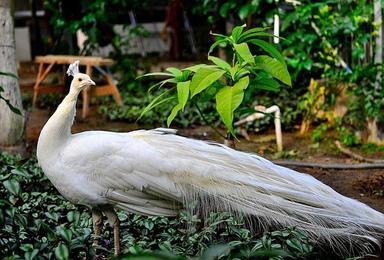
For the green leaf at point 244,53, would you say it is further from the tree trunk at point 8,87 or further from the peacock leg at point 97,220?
the tree trunk at point 8,87

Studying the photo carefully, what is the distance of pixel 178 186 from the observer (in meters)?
3.41

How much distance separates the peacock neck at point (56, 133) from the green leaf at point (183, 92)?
1.87ft

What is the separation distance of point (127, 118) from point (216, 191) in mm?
5178

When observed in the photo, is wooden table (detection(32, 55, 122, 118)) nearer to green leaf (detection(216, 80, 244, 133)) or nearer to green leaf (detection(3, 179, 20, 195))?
green leaf (detection(216, 80, 244, 133))

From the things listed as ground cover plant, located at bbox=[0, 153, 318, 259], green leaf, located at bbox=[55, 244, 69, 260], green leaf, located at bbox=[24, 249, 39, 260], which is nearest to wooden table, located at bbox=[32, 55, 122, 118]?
ground cover plant, located at bbox=[0, 153, 318, 259]

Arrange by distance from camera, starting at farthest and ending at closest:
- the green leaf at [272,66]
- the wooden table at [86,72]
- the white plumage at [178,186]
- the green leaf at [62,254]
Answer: the wooden table at [86,72] → the green leaf at [272,66] → the white plumage at [178,186] → the green leaf at [62,254]

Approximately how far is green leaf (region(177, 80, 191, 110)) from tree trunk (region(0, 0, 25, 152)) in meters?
2.50

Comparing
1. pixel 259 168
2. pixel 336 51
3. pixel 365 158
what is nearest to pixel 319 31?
pixel 336 51

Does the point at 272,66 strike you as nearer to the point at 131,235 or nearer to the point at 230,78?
the point at 230,78

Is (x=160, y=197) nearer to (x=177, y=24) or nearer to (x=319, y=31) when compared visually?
(x=319, y=31)

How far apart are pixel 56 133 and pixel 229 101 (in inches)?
35.2

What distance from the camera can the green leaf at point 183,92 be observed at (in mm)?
3627

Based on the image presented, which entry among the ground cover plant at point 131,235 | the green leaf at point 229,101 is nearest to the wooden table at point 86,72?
the ground cover plant at point 131,235

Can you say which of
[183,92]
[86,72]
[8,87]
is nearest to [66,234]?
[183,92]
